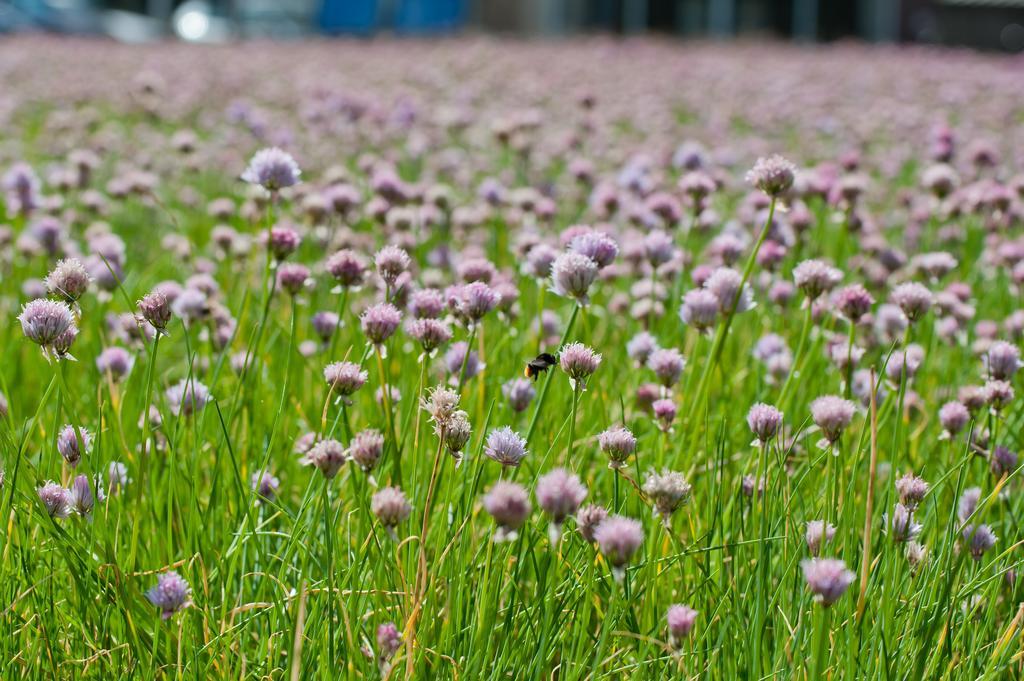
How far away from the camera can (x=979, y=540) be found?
1.56 meters

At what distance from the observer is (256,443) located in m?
2.01

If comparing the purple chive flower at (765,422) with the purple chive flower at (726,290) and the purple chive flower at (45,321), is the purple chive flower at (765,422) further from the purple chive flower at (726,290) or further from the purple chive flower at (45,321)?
the purple chive flower at (45,321)

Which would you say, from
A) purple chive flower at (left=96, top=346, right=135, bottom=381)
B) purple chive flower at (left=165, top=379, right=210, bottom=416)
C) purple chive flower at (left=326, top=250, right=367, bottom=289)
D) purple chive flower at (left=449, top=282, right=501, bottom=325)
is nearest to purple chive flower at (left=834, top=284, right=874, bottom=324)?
purple chive flower at (left=449, top=282, right=501, bottom=325)

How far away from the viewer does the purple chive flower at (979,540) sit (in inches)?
61.1

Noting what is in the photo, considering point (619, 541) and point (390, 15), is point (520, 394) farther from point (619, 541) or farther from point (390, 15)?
point (390, 15)

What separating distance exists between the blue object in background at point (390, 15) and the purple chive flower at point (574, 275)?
67.2 ft

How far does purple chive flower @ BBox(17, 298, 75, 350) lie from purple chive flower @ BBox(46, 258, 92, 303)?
7 cm

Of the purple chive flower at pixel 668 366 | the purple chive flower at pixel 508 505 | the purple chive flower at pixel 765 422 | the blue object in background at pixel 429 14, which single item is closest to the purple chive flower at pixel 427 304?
the purple chive flower at pixel 668 366

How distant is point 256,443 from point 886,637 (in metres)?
1.14

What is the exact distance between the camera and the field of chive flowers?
1384mm

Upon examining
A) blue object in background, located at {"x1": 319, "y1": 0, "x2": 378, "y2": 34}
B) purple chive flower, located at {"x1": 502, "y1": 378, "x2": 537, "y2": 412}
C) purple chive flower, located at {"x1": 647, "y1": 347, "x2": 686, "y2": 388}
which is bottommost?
purple chive flower, located at {"x1": 502, "y1": 378, "x2": 537, "y2": 412}

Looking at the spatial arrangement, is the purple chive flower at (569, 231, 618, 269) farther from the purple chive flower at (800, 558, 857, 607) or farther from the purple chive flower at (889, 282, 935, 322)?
the purple chive flower at (800, 558, 857, 607)

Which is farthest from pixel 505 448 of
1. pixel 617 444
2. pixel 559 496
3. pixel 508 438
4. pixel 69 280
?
pixel 69 280

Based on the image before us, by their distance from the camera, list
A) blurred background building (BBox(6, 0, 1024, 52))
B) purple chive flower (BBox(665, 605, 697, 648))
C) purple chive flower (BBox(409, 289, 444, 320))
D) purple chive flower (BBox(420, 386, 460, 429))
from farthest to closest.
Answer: blurred background building (BBox(6, 0, 1024, 52))
purple chive flower (BBox(409, 289, 444, 320))
purple chive flower (BBox(420, 386, 460, 429))
purple chive flower (BBox(665, 605, 697, 648))
